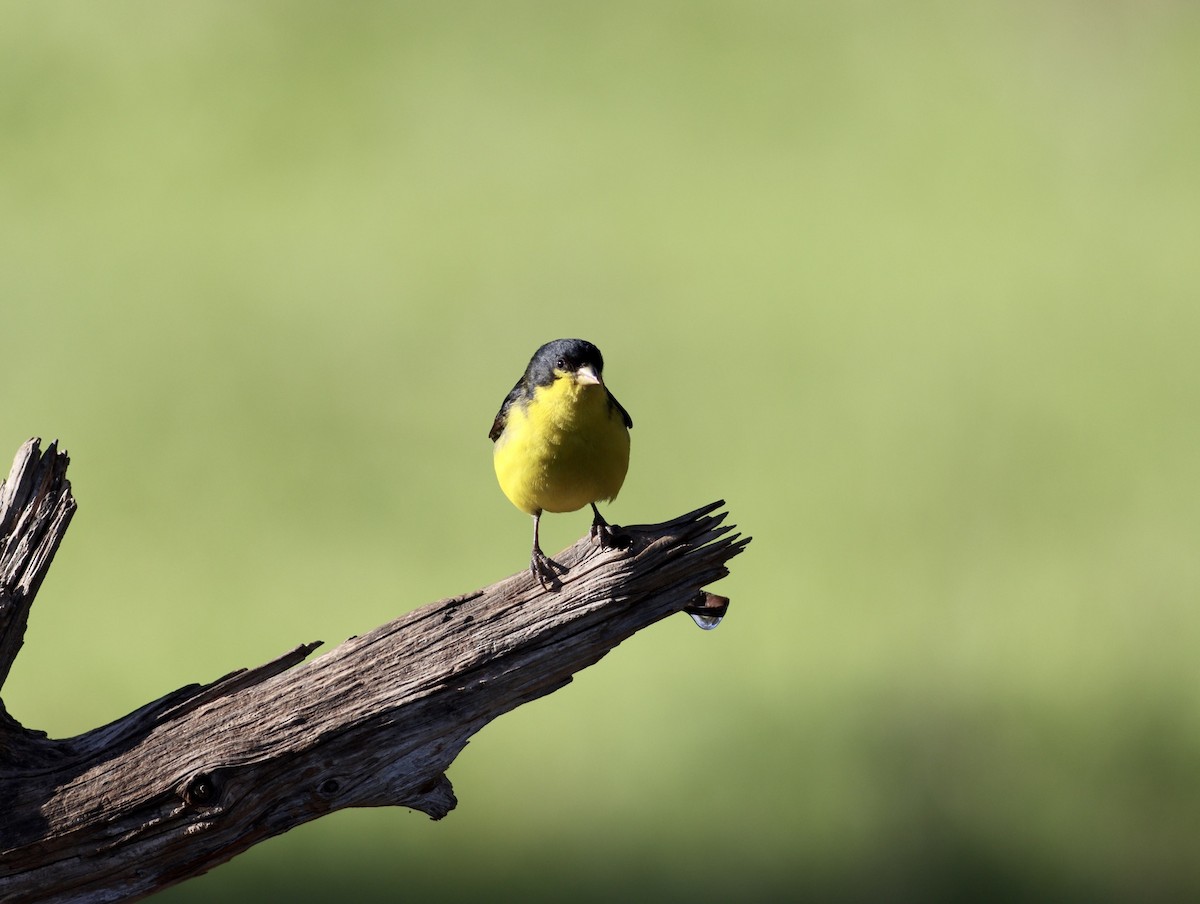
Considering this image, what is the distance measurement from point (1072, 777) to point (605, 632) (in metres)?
5.06

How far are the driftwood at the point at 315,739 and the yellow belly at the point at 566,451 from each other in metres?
0.21

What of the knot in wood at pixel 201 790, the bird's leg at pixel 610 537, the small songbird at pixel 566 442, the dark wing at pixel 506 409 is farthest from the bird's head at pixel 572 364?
the knot in wood at pixel 201 790

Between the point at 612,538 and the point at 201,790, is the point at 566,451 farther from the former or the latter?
the point at 201,790

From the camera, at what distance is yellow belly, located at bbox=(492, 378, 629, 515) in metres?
3.73

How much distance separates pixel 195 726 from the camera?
3.62 meters

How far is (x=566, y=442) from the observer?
373 cm

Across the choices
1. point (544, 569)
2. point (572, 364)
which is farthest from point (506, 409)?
point (544, 569)

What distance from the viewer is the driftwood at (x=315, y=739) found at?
351 centimetres

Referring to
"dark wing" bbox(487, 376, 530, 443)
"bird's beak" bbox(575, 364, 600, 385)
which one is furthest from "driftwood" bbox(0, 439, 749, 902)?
"dark wing" bbox(487, 376, 530, 443)

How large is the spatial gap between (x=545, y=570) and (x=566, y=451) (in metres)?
0.35

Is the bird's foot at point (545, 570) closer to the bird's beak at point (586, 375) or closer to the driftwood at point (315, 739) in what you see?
the driftwood at point (315, 739)

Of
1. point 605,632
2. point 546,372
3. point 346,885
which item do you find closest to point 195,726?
point 605,632

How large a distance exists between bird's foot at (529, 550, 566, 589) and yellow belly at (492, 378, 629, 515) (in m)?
0.25

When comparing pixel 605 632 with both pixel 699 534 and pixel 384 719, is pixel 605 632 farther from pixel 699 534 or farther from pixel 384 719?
pixel 384 719
